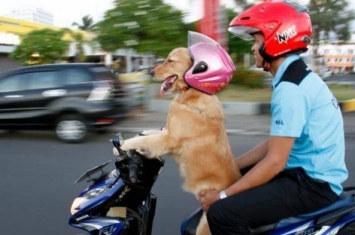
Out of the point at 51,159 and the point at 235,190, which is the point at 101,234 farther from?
the point at 51,159

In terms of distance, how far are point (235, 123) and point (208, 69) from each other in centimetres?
810

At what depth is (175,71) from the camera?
2.57 meters

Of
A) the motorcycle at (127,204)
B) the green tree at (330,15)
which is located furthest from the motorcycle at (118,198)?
the green tree at (330,15)

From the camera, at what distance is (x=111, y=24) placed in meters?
14.6

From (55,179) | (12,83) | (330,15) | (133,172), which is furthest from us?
(330,15)

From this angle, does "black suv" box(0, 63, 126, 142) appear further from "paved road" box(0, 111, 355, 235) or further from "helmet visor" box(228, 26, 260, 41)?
"helmet visor" box(228, 26, 260, 41)

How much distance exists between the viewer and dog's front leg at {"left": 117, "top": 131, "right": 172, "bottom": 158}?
2428mm

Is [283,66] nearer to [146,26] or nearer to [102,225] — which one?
[102,225]

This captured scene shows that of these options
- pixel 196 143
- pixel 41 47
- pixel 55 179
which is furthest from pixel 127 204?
pixel 41 47

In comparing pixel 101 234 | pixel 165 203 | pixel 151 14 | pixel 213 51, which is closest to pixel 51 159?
pixel 165 203

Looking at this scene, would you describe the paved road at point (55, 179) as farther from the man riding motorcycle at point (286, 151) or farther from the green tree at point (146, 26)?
the green tree at point (146, 26)

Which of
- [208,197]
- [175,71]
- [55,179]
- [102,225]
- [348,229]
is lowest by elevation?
[55,179]

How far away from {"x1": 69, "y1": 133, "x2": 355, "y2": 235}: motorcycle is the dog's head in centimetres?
40

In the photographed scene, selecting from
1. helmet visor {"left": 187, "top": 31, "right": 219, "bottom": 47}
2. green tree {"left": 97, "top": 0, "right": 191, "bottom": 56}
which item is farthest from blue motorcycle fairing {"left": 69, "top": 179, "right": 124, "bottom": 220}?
green tree {"left": 97, "top": 0, "right": 191, "bottom": 56}
